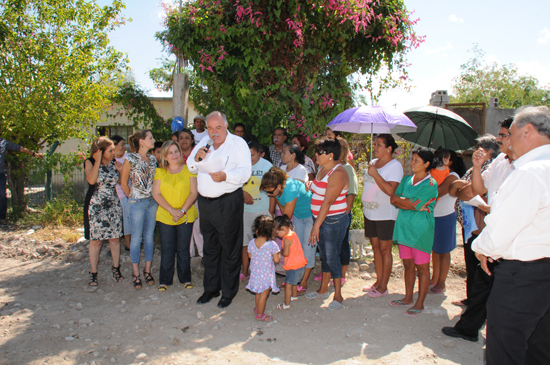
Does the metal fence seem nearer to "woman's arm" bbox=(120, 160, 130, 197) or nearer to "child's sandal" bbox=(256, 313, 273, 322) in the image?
"woman's arm" bbox=(120, 160, 130, 197)

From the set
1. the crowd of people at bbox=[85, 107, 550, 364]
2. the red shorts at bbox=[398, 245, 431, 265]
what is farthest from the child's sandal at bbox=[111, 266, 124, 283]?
the red shorts at bbox=[398, 245, 431, 265]

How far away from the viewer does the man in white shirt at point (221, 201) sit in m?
4.29

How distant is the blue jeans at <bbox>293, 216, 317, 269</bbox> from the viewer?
475cm

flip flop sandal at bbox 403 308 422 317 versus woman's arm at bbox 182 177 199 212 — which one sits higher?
woman's arm at bbox 182 177 199 212

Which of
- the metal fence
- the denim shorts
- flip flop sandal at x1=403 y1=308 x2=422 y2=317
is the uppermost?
the metal fence

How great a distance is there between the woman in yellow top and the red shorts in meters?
2.57

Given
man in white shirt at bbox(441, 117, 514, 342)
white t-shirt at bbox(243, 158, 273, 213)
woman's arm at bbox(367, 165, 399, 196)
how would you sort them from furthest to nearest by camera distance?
1. white t-shirt at bbox(243, 158, 273, 213)
2. woman's arm at bbox(367, 165, 399, 196)
3. man in white shirt at bbox(441, 117, 514, 342)

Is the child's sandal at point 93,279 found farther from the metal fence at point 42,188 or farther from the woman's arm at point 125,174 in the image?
the metal fence at point 42,188

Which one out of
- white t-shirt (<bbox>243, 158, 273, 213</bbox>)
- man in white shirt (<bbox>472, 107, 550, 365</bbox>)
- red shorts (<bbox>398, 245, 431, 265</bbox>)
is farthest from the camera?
white t-shirt (<bbox>243, 158, 273, 213</bbox>)

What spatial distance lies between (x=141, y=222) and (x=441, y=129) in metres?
4.14

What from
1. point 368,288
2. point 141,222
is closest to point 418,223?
point 368,288

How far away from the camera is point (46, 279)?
17.3 feet

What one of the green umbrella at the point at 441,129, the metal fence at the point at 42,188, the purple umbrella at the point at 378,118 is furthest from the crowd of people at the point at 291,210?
the metal fence at the point at 42,188

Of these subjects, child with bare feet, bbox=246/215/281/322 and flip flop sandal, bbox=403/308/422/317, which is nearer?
child with bare feet, bbox=246/215/281/322
